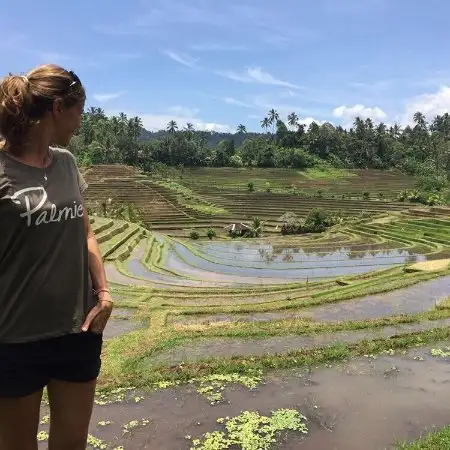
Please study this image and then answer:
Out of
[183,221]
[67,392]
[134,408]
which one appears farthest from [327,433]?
[183,221]

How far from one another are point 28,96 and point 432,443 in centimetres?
454

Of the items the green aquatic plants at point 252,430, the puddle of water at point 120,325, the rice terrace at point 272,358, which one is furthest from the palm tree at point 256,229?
the green aquatic plants at point 252,430

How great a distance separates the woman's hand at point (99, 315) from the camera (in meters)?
2.38

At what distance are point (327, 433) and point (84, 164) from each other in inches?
3169

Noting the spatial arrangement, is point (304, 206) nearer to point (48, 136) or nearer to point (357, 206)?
point (357, 206)

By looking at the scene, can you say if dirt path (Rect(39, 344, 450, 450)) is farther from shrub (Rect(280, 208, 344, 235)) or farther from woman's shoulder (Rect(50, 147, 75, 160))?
shrub (Rect(280, 208, 344, 235))

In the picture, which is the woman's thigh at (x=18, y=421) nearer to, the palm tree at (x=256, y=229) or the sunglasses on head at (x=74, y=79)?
the sunglasses on head at (x=74, y=79)

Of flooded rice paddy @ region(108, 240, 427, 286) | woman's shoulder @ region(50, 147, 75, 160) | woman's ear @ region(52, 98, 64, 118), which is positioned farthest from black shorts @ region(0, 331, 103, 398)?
flooded rice paddy @ region(108, 240, 427, 286)

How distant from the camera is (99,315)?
7.94ft

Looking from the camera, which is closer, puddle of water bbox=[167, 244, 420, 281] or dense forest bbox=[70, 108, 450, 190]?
puddle of water bbox=[167, 244, 420, 281]

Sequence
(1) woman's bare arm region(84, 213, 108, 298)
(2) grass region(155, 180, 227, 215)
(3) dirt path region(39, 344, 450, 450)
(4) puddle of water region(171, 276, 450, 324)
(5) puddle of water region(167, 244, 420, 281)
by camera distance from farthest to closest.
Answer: (2) grass region(155, 180, 227, 215), (5) puddle of water region(167, 244, 420, 281), (4) puddle of water region(171, 276, 450, 324), (3) dirt path region(39, 344, 450, 450), (1) woman's bare arm region(84, 213, 108, 298)

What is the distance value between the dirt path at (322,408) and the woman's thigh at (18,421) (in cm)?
252

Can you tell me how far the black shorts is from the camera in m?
2.21

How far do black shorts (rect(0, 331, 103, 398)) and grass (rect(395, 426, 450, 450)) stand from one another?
11.3ft
